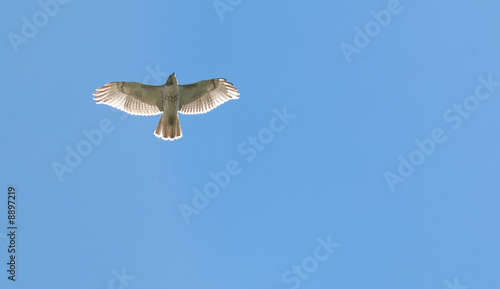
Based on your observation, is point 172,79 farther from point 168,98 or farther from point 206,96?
point 206,96

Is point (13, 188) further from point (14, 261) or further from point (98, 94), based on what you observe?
point (98, 94)

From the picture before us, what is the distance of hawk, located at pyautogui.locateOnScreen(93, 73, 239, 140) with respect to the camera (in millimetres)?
13594

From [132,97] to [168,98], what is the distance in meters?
1.15

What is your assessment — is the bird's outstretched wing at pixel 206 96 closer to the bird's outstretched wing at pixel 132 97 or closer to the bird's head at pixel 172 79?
the bird's head at pixel 172 79

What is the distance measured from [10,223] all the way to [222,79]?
6.99 meters

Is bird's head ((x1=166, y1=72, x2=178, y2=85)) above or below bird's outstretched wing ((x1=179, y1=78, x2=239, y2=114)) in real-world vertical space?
above

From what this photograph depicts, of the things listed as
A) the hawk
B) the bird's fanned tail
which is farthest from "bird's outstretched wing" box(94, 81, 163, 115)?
the bird's fanned tail

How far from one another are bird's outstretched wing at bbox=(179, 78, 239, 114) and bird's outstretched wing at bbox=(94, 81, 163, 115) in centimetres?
75

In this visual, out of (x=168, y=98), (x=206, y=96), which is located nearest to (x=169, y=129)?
(x=168, y=98)

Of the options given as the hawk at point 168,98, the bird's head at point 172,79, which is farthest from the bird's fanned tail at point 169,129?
the bird's head at point 172,79

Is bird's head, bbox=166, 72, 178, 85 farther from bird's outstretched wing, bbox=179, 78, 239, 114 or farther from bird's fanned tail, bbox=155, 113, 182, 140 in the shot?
bird's fanned tail, bbox=155, 113, 182, 140

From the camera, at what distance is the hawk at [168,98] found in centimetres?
1359

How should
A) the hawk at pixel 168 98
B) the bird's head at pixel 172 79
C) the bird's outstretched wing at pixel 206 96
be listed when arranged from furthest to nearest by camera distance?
the bird's outstretched wing at pixel 206 96 → the hawk at pixel 168 98 → the bird's head at pixel 172 79

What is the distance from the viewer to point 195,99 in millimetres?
14219
